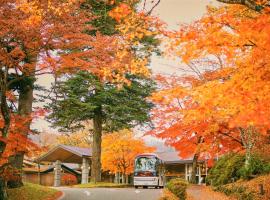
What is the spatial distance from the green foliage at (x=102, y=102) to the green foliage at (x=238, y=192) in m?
13.5

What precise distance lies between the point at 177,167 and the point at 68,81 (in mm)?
A: 22711

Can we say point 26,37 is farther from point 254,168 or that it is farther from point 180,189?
point 254,168

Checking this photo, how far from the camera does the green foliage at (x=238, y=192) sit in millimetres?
16008

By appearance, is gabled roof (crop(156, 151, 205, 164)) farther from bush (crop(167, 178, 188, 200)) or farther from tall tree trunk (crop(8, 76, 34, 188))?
bush (crop(167, 178, 188, 200))

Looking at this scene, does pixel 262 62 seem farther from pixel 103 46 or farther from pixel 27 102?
pixel 27 102

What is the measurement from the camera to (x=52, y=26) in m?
15.5

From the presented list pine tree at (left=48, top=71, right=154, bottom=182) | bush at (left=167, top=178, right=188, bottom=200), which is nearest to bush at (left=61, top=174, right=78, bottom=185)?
pine tree at (left=48, top=71, right=154, bottom=182)

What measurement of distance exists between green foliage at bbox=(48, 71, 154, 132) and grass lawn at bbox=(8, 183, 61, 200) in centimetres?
1052

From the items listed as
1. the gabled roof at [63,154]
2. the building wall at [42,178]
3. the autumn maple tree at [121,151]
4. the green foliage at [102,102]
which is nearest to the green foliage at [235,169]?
the green foliage at [102,102]

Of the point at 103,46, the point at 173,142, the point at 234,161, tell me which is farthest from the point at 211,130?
the point at 103,46

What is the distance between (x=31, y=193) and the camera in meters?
19.8

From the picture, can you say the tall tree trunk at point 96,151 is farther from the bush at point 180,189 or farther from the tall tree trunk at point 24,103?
the bush at point 180,189

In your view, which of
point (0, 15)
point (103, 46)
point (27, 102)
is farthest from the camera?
point (27, 102)

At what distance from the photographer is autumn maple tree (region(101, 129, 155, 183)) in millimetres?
41500
